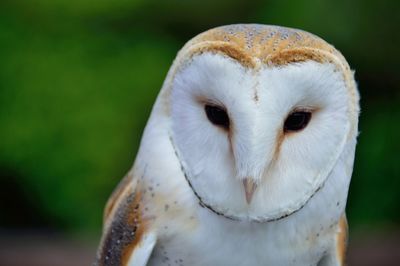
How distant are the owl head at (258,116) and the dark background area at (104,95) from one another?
2201 mm

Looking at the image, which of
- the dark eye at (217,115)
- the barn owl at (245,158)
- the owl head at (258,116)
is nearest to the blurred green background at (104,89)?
the barn owl at (245,158)

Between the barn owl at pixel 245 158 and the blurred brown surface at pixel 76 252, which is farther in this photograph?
the blurred brown surface at pixel 76 252

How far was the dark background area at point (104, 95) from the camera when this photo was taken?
12.1ft

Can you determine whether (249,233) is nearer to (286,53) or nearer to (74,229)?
(286,53)

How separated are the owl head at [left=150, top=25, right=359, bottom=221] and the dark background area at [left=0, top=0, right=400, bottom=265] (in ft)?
7.22

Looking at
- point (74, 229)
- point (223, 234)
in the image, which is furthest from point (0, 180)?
point (223, 234)

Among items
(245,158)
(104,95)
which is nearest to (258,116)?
A: (245,158)

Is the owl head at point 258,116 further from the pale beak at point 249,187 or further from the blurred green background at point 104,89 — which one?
the blurred green background at point 104,89

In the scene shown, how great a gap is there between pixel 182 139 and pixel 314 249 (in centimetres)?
35

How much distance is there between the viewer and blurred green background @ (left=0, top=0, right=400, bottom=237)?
3.70m

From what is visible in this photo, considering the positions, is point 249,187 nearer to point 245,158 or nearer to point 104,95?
point 245,158

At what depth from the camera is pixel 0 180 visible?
3891 millimetres

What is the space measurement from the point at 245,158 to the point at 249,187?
7 cm

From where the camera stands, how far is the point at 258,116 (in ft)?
4.25
